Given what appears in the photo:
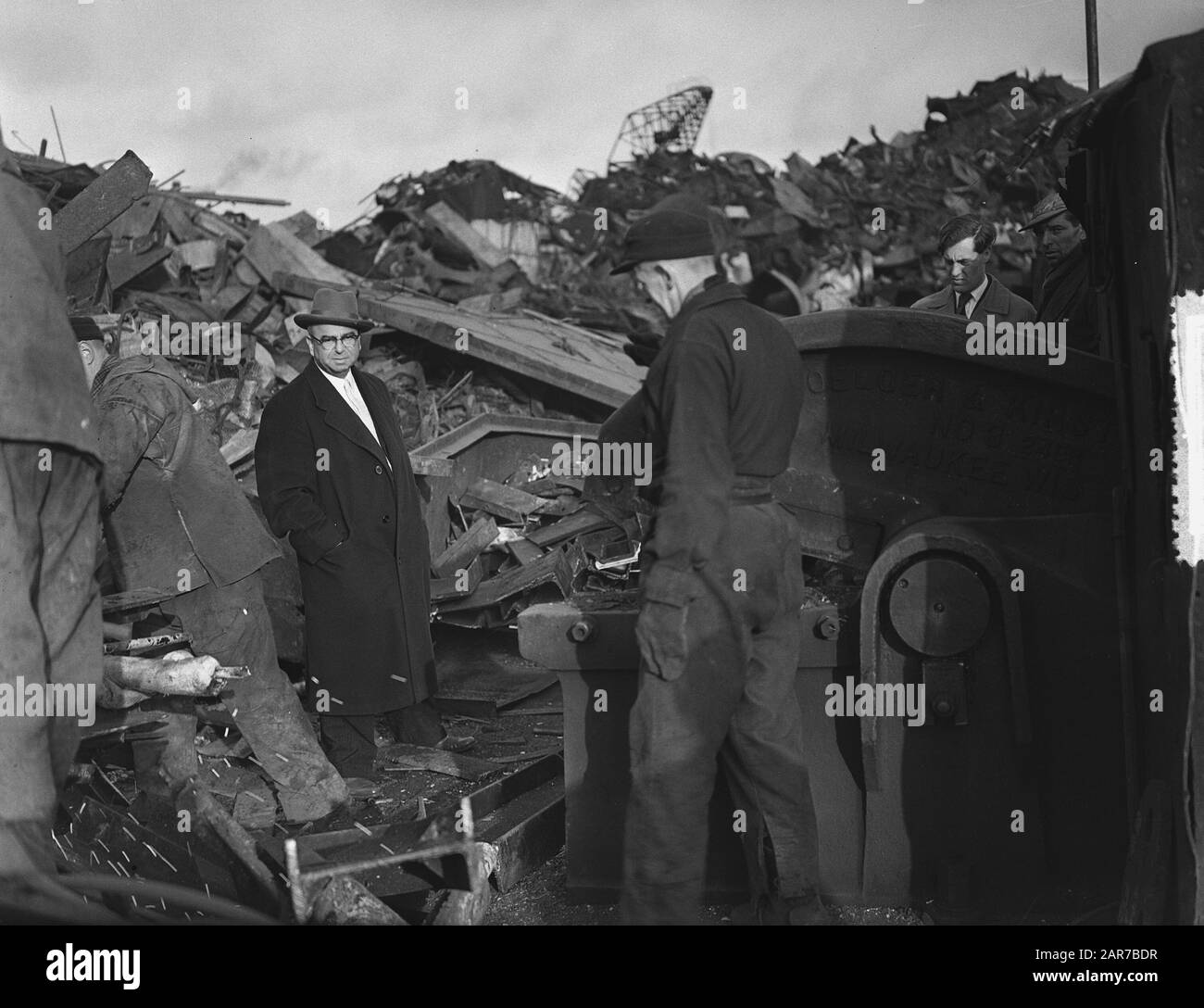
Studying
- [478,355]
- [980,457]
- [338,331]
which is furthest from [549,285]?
[980,457]

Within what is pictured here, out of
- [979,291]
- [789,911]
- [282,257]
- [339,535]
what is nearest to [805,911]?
[789,911]

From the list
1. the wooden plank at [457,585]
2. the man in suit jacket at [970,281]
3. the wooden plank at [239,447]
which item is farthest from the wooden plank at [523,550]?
the man in suit jacket at [970,281]

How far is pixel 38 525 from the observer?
327 cm

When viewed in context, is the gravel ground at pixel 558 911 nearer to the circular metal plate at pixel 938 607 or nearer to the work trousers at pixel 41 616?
the circular metal plate at pixel 938 607

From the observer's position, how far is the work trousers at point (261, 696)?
4859mm

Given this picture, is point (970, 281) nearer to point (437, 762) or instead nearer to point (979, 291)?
point (979, 291)

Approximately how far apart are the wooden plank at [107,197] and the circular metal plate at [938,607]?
3.70 metres

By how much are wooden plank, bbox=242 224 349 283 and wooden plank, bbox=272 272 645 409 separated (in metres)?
0.41

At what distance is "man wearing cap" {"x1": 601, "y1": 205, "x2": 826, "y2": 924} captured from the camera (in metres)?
3.37

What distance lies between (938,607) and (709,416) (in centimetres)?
102

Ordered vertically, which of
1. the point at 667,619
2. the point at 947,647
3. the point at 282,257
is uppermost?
the point at 282,257

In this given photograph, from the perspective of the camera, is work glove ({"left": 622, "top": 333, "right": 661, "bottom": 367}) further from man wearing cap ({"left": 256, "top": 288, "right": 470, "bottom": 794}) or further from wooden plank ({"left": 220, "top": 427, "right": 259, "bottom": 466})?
wooden plank ({"left": 220, "top": 427, "right": 259, "bottom": 466})
